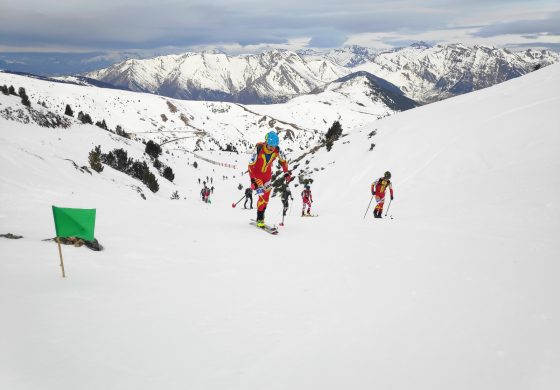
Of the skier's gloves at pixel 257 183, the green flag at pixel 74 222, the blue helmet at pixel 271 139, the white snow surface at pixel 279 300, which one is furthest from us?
the skier's gloves at pixel 257 183

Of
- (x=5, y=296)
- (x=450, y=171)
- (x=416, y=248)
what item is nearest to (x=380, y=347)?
(x=5, y=296)

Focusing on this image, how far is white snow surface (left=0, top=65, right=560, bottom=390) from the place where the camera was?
11.2 feet

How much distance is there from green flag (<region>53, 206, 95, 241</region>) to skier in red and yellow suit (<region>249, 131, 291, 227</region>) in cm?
661

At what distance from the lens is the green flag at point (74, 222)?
5.17 meters

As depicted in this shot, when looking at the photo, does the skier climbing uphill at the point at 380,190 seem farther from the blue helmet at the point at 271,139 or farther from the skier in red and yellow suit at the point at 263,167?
the blue helmet at the point at 271,139

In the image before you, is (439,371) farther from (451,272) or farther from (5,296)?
(5,296)

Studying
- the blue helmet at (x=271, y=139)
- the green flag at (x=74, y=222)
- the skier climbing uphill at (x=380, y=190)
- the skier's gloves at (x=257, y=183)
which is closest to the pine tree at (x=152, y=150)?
the skier climbing uphill at (x=380, y=190)

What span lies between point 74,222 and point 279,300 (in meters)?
3.33

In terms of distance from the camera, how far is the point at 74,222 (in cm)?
528

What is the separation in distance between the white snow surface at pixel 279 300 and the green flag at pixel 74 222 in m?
0.68

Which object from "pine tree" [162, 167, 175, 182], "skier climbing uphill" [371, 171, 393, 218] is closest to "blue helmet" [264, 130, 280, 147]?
"skier climbing uphill" [371, 171, 393, 218]

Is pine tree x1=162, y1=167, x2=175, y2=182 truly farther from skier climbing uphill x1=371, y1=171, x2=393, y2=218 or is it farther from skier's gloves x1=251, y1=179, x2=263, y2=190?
skier's gloves x1=251, y1=179, x2=263, y2=190

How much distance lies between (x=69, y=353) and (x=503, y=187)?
16.8 meters

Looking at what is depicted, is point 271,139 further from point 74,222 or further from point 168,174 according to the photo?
point 168,174
